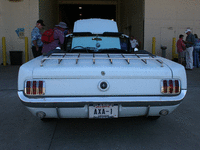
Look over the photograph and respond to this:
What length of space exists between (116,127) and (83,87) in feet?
3.93

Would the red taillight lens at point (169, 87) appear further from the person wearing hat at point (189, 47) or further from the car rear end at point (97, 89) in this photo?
the person wearing hat at point (189, 47)

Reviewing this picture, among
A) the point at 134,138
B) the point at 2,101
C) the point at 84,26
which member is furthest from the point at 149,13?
the point at 134,138

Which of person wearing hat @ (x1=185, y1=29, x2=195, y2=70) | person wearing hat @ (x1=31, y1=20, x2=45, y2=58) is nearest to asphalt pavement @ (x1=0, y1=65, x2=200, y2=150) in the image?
person wearing hat @ (x1=31, y1=20, x2=45, y2=58)

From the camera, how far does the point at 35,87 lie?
275 centimetres

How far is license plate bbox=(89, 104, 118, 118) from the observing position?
9.28ft

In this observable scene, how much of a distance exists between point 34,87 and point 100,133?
1270 millimetres

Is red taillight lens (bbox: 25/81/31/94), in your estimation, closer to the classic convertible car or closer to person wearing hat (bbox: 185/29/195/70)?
the classic convertible car

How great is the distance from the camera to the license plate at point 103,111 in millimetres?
2828

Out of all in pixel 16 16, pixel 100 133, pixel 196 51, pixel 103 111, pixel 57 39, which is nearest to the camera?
pixel 103 111

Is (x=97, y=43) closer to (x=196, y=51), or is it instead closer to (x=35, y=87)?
(x=35, y=87)

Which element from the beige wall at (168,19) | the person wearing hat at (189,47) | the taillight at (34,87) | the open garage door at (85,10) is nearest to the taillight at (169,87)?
the taillight at (34,87)

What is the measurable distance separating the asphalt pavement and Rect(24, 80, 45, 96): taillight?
2.49 ft

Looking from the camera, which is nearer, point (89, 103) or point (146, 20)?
point (89, 103)

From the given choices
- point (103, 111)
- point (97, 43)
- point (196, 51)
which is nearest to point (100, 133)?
point (103, 111)
